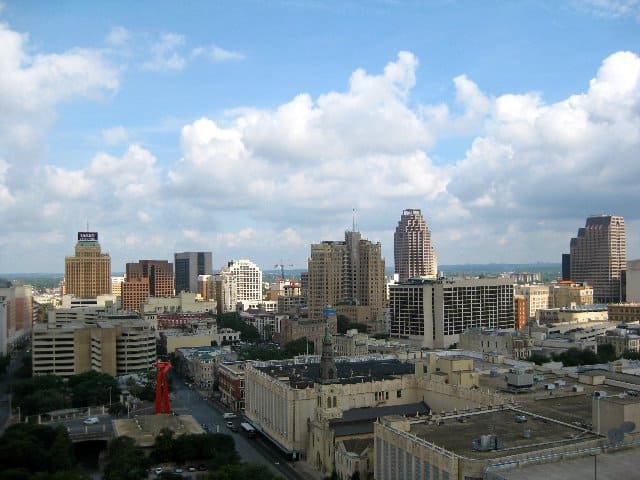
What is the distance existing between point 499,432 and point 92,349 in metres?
94.2

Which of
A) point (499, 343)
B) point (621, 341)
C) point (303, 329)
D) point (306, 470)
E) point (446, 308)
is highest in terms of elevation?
point (446, 308)

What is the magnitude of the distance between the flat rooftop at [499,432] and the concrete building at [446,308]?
9708 centimetres

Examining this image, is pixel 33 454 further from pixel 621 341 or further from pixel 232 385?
pixel 621 341

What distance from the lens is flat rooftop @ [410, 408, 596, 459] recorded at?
50750mm

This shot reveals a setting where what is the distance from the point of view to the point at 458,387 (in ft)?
250

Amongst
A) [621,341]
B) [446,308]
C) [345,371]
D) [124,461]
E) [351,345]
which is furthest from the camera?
[446,308]

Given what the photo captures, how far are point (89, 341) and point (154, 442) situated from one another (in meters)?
60.5

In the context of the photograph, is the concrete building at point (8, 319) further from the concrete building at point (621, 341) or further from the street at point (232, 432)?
the concrete building at point (621, 341)

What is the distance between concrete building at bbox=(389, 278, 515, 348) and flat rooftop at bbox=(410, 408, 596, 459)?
97.1 m

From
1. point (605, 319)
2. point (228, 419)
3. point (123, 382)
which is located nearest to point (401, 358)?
point (228, 419)

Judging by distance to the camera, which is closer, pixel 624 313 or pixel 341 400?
pixel 341 400

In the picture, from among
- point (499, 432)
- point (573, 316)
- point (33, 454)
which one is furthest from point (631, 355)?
point (33, 454)

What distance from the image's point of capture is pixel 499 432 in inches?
2191

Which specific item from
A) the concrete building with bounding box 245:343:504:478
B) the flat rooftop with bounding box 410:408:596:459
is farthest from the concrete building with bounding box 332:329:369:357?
the flat rooftop with bounding box 410:408:596:459
